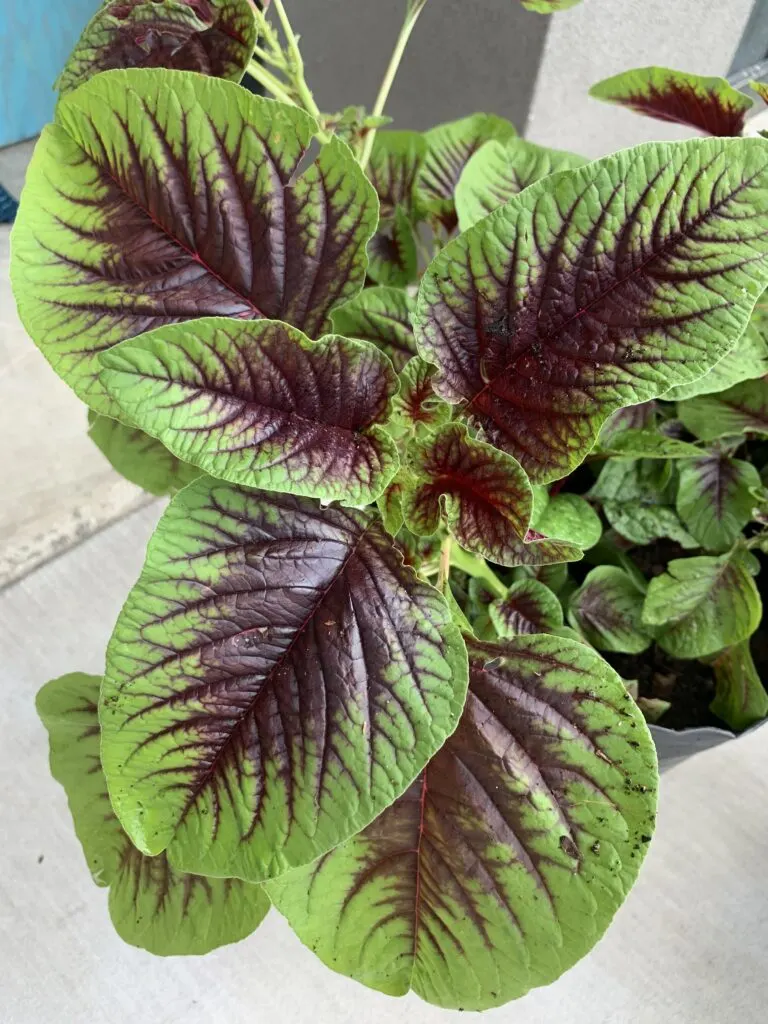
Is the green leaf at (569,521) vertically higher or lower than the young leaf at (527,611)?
higher

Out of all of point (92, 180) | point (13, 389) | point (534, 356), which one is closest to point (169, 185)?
point (92, 180)

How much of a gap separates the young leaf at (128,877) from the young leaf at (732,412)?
38cm

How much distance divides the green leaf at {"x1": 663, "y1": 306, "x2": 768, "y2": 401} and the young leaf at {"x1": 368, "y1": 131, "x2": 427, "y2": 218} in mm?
217

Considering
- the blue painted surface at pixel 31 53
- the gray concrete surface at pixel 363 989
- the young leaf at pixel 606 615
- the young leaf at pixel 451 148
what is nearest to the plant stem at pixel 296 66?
the young leaf at pixel 451 148

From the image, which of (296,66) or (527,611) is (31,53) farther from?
(527,611)

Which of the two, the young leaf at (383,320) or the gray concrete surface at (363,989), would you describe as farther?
the gray concrete surface at (363,989)

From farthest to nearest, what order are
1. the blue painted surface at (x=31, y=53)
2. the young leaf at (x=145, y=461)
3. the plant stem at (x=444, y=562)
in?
the blue painted surface at (x=31, y=53) < the young leaf at (x=145, y=461) < the plant stem at (x=444, y=562)

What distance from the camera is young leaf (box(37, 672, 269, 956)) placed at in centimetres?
44

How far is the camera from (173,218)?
365mm

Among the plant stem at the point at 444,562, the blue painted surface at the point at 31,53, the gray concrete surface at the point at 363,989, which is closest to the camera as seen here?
the plant stem at the point at 444,562

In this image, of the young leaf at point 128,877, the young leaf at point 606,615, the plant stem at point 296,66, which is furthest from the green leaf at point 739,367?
the young leaf at point 128,877

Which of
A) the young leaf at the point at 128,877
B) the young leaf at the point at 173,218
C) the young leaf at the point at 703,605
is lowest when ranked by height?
the young leaf at the point at 128,877

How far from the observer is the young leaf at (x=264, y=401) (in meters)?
0.30

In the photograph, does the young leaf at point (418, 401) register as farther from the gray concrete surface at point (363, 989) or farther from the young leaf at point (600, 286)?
the gray concrete surface at point (363, 989)
